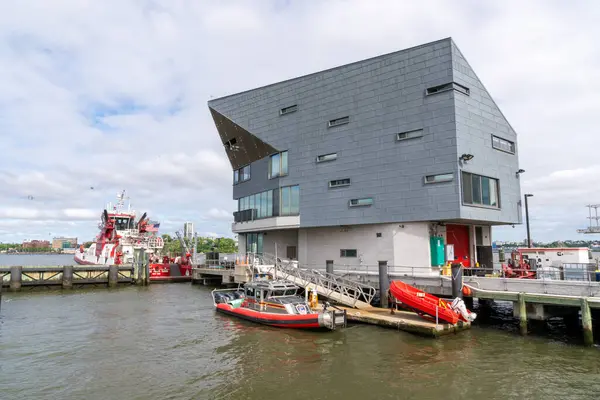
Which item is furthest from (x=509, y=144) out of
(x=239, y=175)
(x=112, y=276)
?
(x=112, y=276)

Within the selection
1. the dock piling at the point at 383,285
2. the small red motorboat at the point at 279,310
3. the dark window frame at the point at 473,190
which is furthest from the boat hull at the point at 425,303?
the dark window frame at the point at 473,190

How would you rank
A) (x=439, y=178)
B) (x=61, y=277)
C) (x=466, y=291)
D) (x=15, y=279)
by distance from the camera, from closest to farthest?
(x=466, y=291) → (x=439, y=178) → (x=15, y=279) → (x=61, y=277)

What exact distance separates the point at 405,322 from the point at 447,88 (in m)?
15.7

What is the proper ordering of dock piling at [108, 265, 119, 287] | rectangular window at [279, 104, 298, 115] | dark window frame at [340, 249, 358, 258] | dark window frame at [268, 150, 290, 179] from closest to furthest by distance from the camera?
dark window frame at [340, 249, 358, 258], rectangular window at [279, 104, 298, 115], dark window frame at [268, 150, 290, 179], dock piling at [108, 265, 119, 287]

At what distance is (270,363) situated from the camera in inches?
593

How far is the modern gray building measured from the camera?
26.0m

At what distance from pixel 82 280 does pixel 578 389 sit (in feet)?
128

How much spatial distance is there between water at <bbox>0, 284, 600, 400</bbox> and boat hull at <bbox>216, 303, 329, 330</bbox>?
43 centimetres

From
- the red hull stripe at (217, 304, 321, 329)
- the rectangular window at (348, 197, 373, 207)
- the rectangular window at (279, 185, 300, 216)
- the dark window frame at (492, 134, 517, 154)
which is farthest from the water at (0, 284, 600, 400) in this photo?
the dark window frame at (492, 134, 517, 154)

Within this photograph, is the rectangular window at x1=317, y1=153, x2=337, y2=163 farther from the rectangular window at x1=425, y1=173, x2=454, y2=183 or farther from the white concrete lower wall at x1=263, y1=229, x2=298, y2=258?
the rectangular window at x1=425, y1=173, x2=454, y2=183

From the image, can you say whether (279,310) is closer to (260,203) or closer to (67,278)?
(260,203)

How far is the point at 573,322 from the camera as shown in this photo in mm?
20594

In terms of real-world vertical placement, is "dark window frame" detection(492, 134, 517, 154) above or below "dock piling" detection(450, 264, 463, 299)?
above

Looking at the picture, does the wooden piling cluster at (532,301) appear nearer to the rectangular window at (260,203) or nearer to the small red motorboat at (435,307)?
the small red motorboat at (435,307)
